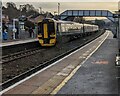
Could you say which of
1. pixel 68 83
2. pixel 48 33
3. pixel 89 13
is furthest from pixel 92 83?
pixel 89 13

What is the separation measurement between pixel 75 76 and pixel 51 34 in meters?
18.9

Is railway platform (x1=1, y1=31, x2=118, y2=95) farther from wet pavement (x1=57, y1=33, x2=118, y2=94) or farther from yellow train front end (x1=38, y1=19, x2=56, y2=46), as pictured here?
yellow train front end (x1=38, y1=19, x2=56, y2=46)

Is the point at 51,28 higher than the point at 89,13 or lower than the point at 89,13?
lower

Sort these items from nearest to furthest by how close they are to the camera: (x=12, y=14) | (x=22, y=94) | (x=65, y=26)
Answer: (x=22, y=94) → (x=65, y=26) → (x=12, y=14)

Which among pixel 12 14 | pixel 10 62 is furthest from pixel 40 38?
pixel 12 14

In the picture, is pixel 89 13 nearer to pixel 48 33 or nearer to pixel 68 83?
pixel 48 33

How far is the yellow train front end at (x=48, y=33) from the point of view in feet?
100

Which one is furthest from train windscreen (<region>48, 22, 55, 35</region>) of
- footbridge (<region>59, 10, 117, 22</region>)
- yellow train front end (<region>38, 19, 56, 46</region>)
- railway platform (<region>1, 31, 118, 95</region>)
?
footbridge (<region>59, 10, 117, 22</region>)

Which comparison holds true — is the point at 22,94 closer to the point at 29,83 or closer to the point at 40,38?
the point at 29,83

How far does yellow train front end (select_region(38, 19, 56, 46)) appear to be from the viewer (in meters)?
30.5

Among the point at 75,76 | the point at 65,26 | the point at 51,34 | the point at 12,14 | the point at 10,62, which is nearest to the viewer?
the point at 75,76

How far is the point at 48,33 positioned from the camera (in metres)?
30.5

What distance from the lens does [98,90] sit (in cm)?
903

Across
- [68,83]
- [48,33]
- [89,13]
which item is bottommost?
[68,83]
